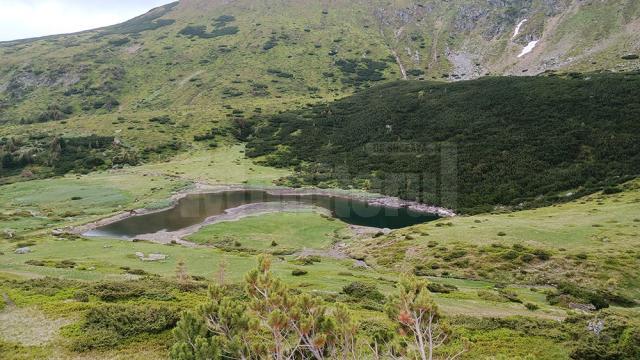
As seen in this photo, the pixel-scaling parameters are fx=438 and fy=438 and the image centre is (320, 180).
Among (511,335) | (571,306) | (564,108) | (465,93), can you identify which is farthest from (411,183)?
(511,335)

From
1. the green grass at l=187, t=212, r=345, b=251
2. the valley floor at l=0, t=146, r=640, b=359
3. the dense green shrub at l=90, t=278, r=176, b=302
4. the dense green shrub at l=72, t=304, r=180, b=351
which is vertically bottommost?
the green grass at l=187, t=212, r=345, b=251

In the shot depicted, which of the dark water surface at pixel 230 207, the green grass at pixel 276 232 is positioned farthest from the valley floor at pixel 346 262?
the dark water surface at pixel 230 207

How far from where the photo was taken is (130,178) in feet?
348

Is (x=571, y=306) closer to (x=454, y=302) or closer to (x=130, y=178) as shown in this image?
(x=454, y=302)

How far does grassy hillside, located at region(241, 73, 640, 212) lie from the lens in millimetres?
84375

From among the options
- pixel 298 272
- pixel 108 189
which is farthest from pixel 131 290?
pixel 108 189

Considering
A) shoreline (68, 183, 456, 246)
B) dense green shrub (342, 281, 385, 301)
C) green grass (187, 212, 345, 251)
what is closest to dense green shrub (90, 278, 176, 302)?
dense green shrub (342, 281, 385, 301)

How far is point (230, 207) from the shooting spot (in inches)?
3329

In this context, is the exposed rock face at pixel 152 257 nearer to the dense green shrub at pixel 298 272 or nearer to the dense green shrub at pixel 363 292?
the dense green shrub at pixel 298 272

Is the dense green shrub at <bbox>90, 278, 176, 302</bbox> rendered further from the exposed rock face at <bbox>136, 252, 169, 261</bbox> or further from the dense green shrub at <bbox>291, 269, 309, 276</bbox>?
the exposed rock face at <bbox>136, 252, 169, 261</bbox>

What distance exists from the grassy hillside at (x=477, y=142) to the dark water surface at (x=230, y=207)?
1021 cm

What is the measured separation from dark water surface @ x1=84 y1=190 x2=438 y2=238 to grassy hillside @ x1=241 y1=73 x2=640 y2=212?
33.5 feet

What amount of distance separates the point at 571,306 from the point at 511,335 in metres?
13.9

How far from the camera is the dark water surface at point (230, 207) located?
2837 inches
